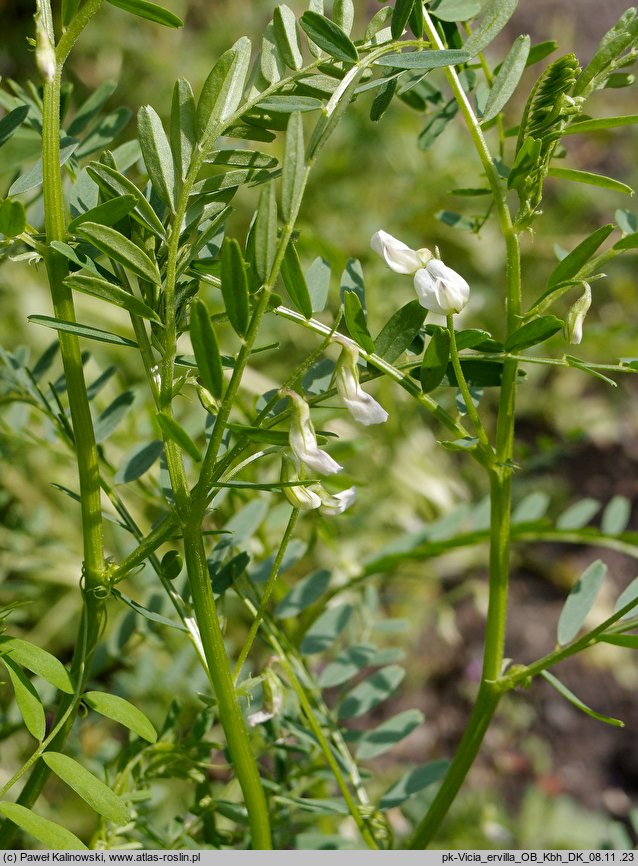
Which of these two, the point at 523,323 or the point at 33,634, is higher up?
the point at 523,323

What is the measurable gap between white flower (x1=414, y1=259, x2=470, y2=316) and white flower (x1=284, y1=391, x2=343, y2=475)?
9 cm

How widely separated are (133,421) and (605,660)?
128 centimetres

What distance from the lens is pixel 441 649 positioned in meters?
1.86

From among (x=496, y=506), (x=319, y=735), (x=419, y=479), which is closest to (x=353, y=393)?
(x=496, y=506)

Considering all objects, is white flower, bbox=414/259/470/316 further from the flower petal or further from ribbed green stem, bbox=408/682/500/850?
ribbed green stem, bbox=408/682/500/850

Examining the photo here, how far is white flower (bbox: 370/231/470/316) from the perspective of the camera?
0.45 meters

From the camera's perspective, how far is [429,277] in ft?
1.51

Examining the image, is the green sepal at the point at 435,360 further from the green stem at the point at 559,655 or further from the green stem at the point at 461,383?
the green stem at the point at 559,655

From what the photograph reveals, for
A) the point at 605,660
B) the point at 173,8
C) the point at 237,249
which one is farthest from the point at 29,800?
the point at 173,8

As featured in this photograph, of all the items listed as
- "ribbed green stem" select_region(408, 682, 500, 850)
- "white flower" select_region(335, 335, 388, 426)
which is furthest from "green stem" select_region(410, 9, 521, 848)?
"white flower" select_region(335, 335, 388, 426)

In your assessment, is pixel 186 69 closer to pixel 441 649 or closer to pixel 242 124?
pixel 441 649
